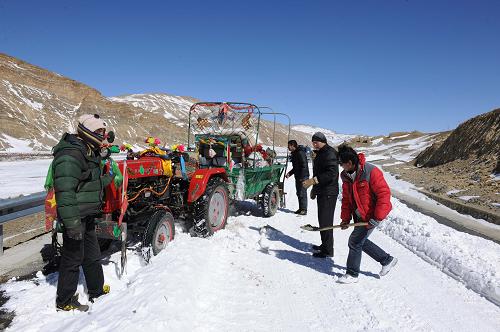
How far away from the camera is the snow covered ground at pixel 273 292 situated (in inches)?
129

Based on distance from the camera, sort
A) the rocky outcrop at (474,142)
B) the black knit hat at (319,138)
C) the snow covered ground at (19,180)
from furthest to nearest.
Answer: the rocky outcrop at (474,142)
the snow covered ground at (19,180)
the black knit hat at (319,138)

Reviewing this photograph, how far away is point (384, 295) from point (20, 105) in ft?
149

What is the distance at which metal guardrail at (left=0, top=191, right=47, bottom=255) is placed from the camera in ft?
15.3

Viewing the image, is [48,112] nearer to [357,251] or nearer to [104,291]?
[104,291]

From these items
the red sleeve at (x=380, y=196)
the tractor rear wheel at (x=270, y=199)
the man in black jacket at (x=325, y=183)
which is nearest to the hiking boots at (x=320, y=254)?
the man in black jacket at (x=325, y=183)

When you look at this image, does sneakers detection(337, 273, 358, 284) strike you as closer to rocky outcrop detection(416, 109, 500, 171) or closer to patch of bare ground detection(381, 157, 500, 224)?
patch of bare ground detection(381, 157, 500, 224)

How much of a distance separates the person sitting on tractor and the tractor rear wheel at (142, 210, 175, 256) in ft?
2.87

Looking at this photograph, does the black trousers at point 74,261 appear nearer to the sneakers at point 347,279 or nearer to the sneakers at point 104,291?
the sneakers at point 104,291

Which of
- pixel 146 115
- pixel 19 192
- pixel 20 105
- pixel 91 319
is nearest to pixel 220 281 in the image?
pixel 91 319

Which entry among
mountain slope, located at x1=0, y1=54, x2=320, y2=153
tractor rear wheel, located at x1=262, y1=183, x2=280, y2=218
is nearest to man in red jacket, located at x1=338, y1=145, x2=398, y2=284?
tractor rear wheel, located at x1=262, y1=183, x2=280, y2=218

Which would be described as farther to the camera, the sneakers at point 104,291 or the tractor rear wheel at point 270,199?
the tractor rear wheel at point 270,199

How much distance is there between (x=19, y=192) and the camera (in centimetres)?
959

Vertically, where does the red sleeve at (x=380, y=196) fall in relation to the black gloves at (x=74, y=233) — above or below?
above

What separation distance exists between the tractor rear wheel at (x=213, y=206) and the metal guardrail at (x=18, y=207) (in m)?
2.39
